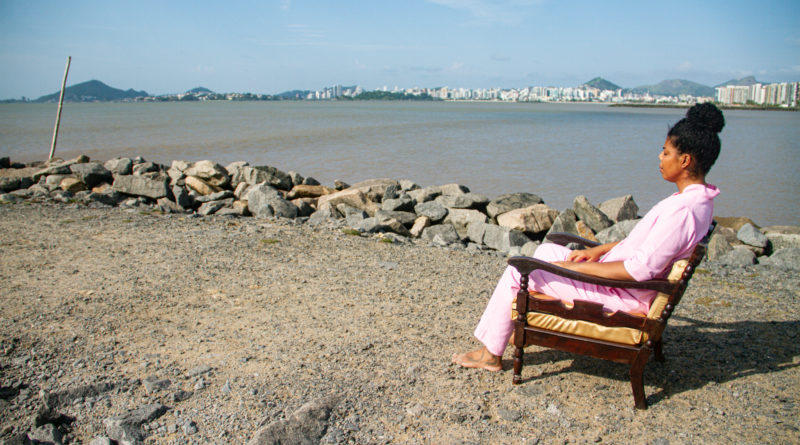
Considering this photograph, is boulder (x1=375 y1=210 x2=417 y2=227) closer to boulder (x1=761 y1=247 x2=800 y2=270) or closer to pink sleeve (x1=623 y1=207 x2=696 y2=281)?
boulder (x1=761 y1=247 x2=800 y2=270)

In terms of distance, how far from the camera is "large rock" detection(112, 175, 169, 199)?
413 inches

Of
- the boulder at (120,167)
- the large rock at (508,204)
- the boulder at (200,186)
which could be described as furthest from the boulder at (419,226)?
the boulder at (120,167)

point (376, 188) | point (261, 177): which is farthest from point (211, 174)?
point (376, 188)

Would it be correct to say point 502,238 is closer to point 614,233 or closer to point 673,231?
point 614,233

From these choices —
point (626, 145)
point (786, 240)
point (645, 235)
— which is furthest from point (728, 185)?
point (645, 235)

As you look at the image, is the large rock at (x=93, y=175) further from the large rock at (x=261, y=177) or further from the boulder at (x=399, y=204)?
the boulder at (x=399, y=204)

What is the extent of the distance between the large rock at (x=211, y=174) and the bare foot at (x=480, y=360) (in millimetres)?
9520

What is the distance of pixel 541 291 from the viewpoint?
3.49 m

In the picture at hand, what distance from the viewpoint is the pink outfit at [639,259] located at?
3021mm

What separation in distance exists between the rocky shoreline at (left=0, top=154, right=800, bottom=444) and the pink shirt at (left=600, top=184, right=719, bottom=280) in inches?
36.3

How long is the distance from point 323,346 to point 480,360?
1177 millimetres

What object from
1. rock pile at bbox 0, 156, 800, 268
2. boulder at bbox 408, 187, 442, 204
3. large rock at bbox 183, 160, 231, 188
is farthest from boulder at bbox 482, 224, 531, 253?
large rock at bbox 183, 160, 231, 188

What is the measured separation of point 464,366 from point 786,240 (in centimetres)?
631

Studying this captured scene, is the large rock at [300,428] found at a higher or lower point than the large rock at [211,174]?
lower
